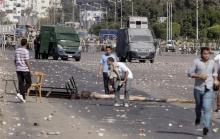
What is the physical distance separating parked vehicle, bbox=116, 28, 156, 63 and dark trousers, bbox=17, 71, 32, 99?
1523 inches

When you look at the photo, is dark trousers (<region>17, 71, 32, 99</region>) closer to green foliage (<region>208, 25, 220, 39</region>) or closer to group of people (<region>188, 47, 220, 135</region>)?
group of people (<region>188, 47, 220, 135</region>)

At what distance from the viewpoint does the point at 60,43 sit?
6212 cm

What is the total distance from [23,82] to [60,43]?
39.4 meters

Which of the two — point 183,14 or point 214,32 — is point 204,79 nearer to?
point 214,32

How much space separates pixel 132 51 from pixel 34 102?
3896cm

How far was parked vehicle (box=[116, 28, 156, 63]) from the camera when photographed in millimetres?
61688

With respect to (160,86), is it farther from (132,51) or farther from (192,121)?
(132,51)

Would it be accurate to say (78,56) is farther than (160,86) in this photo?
Yes

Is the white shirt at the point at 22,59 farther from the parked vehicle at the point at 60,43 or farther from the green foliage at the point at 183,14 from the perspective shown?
the green foliage at the point at 183,14

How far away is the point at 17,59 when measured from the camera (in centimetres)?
2298

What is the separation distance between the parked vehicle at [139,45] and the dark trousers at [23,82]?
127 ft

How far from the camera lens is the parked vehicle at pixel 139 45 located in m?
61.7

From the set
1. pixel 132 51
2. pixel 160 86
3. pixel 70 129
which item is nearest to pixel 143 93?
pixel 160 86

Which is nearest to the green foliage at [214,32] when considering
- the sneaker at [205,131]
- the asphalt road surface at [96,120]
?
the asphalt road surface at [96,120]
